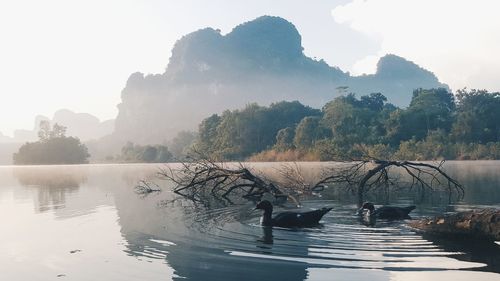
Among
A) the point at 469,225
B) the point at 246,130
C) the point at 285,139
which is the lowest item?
the point at 469,225

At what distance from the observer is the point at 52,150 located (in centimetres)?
12462

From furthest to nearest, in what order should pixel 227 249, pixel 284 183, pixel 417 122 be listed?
pixel 417 122 < pixel 284 183 < pixel 227 249

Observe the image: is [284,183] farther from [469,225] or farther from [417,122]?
[417,122]

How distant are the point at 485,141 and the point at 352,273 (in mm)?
71707

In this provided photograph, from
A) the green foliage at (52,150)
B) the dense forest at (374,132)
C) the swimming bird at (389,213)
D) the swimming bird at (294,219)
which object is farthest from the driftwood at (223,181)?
the green foliage at (52,150)

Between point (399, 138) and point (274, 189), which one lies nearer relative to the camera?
point (274, 189)

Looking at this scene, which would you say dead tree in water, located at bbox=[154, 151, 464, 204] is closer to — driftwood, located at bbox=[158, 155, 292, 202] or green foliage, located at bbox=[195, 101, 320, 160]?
driftwood, located at bbox=[158, 155, 292, 202]

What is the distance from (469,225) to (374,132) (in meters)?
69.4

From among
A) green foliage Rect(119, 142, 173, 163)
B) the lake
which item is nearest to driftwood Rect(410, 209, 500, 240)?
the lake

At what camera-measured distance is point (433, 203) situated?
20.4 metres

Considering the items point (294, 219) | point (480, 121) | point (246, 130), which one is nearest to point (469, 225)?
point (294, 219)

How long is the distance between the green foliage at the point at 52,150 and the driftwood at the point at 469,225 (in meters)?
124

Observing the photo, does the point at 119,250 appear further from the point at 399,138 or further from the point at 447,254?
the point at 399,138

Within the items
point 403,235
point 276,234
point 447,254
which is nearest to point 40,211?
point 276,234
